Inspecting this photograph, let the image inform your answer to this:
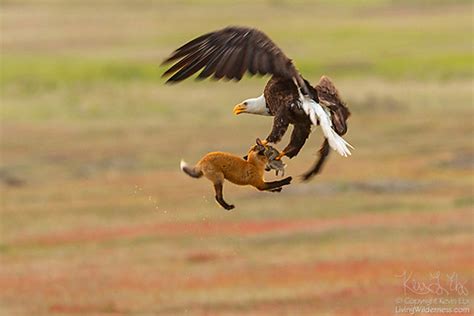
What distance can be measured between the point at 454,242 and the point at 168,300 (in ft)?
22.6

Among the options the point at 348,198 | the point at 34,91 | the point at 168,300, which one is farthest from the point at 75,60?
the point at 168,300

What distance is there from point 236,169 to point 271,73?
0.92m

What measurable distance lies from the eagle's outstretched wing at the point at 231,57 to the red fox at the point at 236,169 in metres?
0.60

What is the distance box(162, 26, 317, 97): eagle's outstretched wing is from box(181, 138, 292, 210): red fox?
60 cm

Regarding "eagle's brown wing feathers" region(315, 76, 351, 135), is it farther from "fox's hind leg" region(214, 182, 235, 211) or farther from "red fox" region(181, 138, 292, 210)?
"fox's hind leg" region(214, 182, 235, 211)

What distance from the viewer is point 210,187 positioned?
35.5 m

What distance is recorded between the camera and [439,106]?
56094 millimetres

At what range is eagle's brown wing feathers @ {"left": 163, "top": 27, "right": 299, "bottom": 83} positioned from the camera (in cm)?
819

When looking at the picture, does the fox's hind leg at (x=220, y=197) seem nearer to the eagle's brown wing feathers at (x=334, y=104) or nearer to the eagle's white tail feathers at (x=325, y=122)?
the eagle's white tail feathers at (x=325, y=122)
